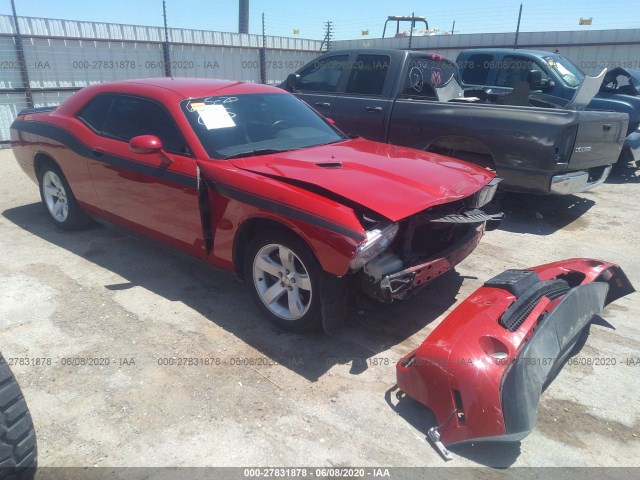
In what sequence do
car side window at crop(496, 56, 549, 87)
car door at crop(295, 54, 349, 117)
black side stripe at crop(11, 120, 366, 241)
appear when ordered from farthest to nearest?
car side window at crop(496, 56, 549, 87) → car door at crop(295, 54, 349, 117) → black side stripe at crop(11, 120, 366, 241)

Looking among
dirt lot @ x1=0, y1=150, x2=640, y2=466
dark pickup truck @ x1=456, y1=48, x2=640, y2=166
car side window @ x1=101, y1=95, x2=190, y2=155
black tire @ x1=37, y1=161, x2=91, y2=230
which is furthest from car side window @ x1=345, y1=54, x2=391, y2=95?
black tire @ x1=37, y1=161, x2=91, y2=230

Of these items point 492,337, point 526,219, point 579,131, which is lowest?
point 526,219

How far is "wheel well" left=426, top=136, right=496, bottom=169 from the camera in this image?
5.48 m

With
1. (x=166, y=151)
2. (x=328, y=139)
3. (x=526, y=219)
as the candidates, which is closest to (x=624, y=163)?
(x=526, y=219)

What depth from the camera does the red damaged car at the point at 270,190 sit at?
113 inches

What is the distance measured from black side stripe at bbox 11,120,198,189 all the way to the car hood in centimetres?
47

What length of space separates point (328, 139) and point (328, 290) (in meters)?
1.76

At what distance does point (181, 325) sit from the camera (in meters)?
3.48

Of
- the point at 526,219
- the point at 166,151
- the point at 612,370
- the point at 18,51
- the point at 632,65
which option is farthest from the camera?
the point at 632,65

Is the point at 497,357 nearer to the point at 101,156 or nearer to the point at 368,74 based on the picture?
the point at 101,156

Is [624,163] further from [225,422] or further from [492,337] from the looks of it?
[225,422]

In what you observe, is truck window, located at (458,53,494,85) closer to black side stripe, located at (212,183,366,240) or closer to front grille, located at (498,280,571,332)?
front grille, located at (498,280,571,332)

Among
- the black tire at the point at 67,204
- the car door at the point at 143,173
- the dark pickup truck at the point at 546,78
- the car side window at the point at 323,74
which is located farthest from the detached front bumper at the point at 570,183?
the black tire at the point at 67,204

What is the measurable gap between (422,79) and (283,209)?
412 centimetres
